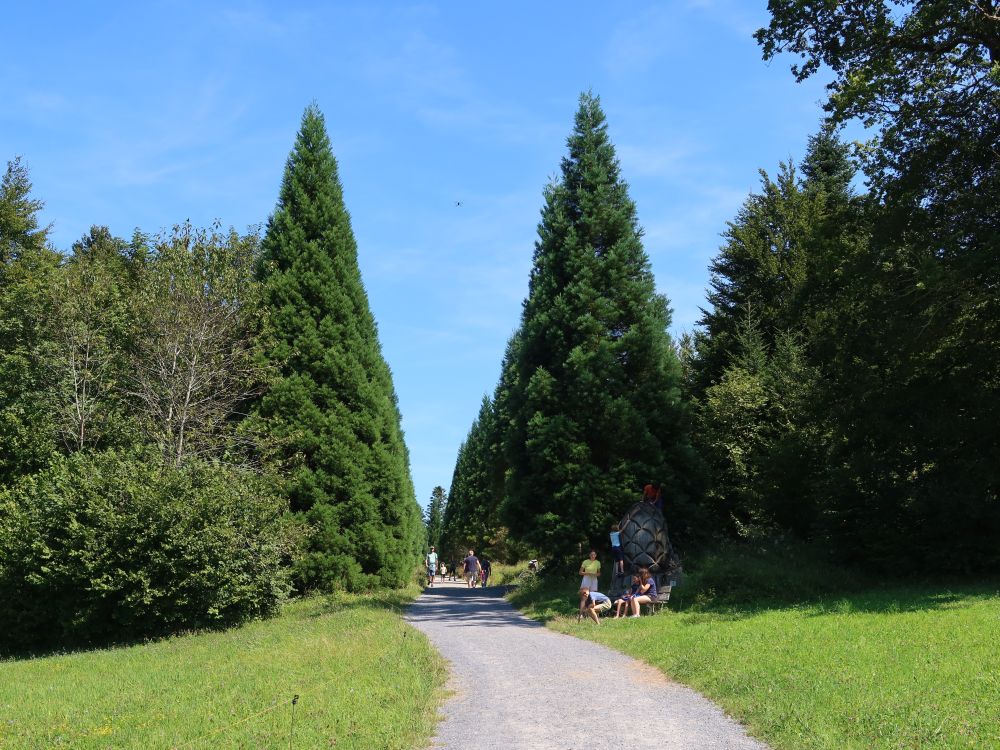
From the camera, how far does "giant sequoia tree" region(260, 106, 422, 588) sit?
26000mm

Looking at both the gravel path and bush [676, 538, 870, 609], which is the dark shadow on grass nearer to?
bush [676, 538, 870, 609]

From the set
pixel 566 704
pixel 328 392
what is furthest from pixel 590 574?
pixel 328 392

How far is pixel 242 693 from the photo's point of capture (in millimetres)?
9961

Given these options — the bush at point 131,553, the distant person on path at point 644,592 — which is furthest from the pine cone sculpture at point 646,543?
the bush at point 131,553

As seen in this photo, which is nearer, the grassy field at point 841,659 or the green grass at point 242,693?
the grassy field at point 841,659

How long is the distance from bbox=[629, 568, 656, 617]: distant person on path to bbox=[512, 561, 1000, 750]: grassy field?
0.52 metres

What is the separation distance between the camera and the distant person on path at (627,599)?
1739 centimetres

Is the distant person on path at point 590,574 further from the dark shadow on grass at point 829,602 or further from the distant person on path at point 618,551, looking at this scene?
the dark shadow on grass at point 829,602

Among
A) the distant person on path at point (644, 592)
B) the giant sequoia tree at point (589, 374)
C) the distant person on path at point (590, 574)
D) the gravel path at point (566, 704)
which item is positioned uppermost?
the giant sequoia tree at point (589, 374)

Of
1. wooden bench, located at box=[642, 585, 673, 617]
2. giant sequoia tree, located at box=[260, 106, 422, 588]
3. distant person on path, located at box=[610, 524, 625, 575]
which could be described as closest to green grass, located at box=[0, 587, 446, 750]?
distant person on path, located at box=[610, 524, 625, 575]

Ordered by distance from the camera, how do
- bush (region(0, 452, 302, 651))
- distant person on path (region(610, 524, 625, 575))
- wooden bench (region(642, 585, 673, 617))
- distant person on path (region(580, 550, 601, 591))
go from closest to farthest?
1. wooden bench (region(642, 585, 673, 617))
2. distant person on path (region(580, 550, 601, 591))
3. distant person on path (region(610, 524, 625, 575))
4. bush (region(0, 452, 302, 651))

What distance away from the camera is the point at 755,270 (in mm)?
33000

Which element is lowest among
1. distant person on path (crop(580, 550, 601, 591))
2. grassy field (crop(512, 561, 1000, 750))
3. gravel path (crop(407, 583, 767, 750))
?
gravel path (crop(407, 583, 767, 750))

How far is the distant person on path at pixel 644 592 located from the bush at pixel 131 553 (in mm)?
9687
